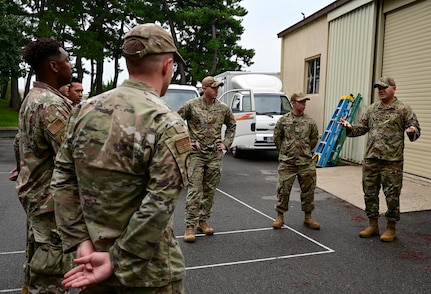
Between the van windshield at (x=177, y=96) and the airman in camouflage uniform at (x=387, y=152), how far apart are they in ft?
18.5

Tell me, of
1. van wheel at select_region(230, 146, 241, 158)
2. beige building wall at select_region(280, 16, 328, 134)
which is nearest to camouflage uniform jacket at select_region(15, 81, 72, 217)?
van wheel at select_region(230, 146, 241, 158)

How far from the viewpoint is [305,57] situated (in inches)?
580

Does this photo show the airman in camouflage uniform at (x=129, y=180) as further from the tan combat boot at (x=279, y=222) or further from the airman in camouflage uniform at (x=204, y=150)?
the tan combat boot at (x=279, y=222)

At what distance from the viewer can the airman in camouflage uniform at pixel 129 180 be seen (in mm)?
1639

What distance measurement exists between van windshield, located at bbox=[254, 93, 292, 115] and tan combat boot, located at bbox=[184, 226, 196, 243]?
25.7 feet

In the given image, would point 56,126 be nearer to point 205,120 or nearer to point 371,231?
point 205,120

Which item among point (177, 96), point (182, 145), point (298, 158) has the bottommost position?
point (298, 158)

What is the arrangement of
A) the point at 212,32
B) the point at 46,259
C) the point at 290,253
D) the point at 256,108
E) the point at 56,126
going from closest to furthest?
the point at 56,126 < the point at 46,259 < the point at 290,253 < the point at 256,108 < the point at 212,32

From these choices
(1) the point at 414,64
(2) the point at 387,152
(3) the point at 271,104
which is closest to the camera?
(2) the point at 387,152

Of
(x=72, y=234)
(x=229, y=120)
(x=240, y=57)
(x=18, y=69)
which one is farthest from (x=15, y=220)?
(x=240, y=57)

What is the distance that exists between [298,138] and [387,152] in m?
1.13

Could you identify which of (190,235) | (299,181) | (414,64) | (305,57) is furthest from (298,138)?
(305,57)

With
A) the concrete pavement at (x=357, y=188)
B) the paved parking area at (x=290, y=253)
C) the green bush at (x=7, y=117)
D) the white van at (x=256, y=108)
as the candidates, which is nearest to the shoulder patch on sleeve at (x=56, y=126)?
the paved parking area at (x=290, y=253)

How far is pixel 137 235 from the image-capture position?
162cm
